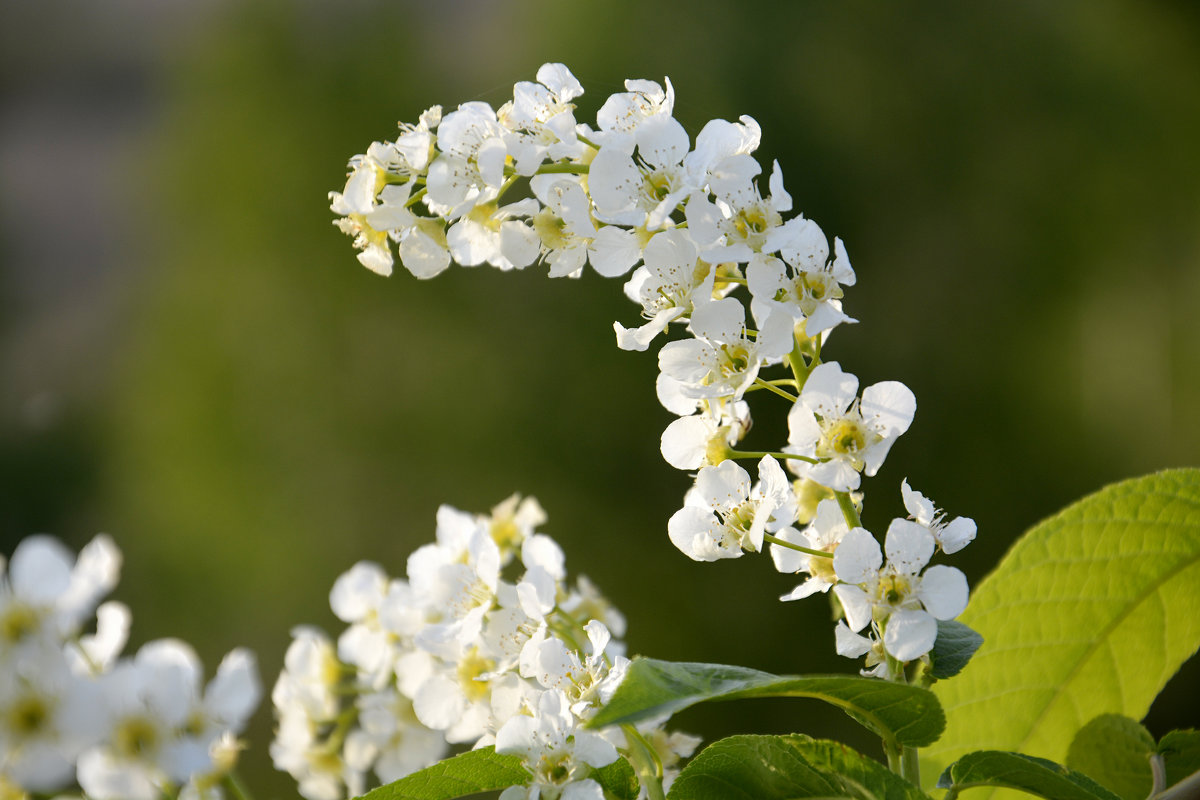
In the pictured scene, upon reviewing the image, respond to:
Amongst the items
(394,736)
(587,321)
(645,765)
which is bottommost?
(587,321)

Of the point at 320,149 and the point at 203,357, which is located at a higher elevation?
the point at 320,149

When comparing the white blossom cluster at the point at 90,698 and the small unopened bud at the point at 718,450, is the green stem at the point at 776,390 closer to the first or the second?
the small unopened bud at the point at 718,450

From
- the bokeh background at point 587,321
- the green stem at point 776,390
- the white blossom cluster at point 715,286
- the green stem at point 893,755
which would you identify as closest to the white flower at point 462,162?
the white blossom cluster at point 715,286

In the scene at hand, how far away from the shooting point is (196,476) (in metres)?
3.75

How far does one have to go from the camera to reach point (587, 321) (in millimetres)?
3357

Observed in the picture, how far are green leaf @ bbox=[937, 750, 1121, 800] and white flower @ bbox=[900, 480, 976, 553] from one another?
0.07 metres

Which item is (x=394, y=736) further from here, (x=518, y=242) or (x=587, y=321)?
(x=587, y=321)

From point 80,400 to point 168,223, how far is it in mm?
779

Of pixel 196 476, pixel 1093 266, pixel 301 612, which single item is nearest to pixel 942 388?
pixel 1093 266

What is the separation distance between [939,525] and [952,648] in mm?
46

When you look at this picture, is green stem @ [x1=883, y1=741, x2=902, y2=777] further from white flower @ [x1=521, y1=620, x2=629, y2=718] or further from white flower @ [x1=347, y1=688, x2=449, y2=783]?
white flower @ [x1=347, y1=688, x2=449, y2=783]

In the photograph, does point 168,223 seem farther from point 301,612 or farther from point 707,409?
point 707,409

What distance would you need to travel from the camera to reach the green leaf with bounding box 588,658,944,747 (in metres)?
0.23

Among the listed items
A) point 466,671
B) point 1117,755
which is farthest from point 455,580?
point 1117,755
